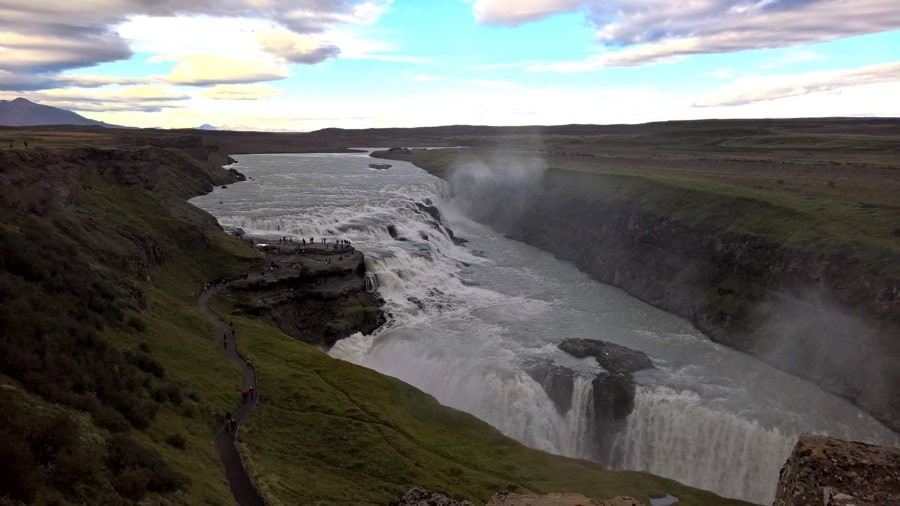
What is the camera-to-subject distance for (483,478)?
27984 mm

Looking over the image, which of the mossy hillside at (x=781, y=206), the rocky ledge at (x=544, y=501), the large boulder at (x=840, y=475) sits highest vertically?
the mossy hillside at (x=781, y=206)

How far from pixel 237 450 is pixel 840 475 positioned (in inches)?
854

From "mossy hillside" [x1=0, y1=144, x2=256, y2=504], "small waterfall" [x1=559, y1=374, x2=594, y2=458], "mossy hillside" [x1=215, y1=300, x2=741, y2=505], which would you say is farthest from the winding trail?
"small waterfall" [x1=559, y1=374, x2=594, y2=458]

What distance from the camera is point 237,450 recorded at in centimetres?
2478

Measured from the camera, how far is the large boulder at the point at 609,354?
42125 millimetres

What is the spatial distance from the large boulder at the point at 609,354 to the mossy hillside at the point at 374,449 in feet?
34.9

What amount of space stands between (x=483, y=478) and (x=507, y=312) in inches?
1116

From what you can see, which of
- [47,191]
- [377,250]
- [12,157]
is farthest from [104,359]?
[377,250]

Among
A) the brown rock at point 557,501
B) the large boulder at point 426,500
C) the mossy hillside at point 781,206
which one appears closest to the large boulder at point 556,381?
the large boulder at point 426,500

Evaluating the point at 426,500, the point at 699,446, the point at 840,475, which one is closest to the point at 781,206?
the point at 699,446

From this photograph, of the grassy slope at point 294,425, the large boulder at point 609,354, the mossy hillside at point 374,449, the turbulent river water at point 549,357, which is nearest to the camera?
the grassy slope at point 294,425

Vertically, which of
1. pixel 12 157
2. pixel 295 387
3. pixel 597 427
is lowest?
pixel 597 427

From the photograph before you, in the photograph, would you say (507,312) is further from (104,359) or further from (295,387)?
(104,359)

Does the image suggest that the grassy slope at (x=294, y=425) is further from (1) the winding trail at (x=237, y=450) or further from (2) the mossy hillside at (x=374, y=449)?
(1) the winding trail at (x=237, y=450)
